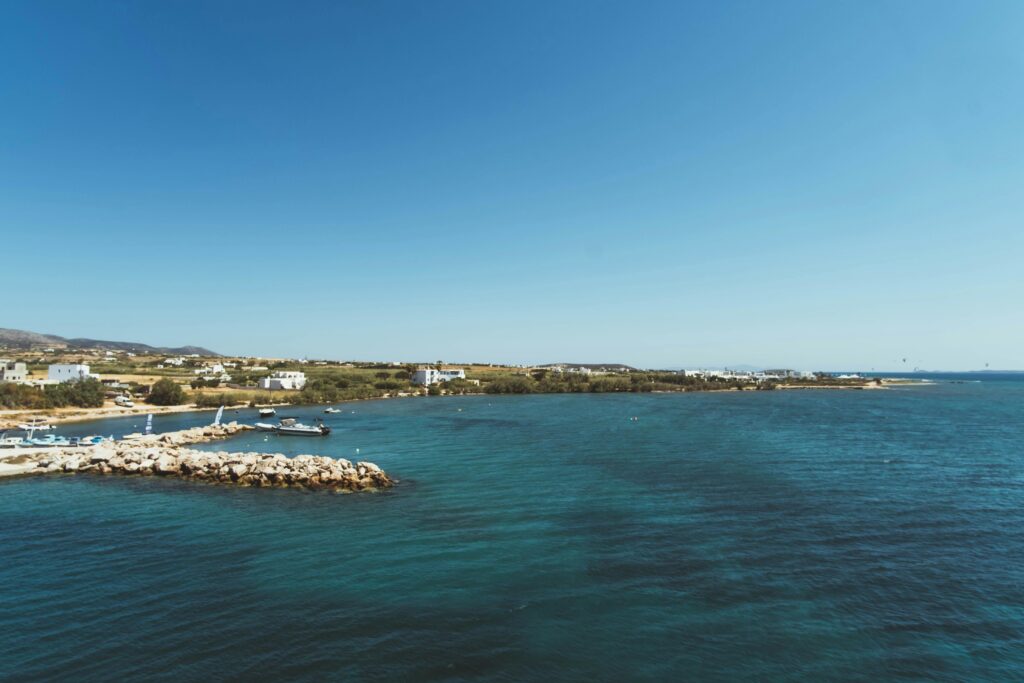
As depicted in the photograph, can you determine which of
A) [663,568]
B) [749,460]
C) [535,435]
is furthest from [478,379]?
[663,568]

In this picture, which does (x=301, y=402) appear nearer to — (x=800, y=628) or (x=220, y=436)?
(x=220, y=436)

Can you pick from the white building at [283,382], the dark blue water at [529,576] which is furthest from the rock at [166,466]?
the white building at [283,382]

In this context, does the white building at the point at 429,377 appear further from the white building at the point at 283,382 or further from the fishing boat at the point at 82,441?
the fishing boat at the point at 82,441

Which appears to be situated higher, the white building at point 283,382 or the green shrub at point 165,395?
the white building at point 283,382

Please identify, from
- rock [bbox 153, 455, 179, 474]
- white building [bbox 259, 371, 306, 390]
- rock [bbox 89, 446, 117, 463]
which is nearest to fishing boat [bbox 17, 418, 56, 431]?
rock [bbox 89, 446, 117, 463]

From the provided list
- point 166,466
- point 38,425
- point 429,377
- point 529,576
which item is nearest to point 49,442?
point 166,466

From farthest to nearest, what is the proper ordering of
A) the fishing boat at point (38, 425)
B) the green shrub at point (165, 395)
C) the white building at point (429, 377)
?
the white building at point (429, 377) → the green shrub at point (165, 395) → the fishing boat at point (38, 425)
